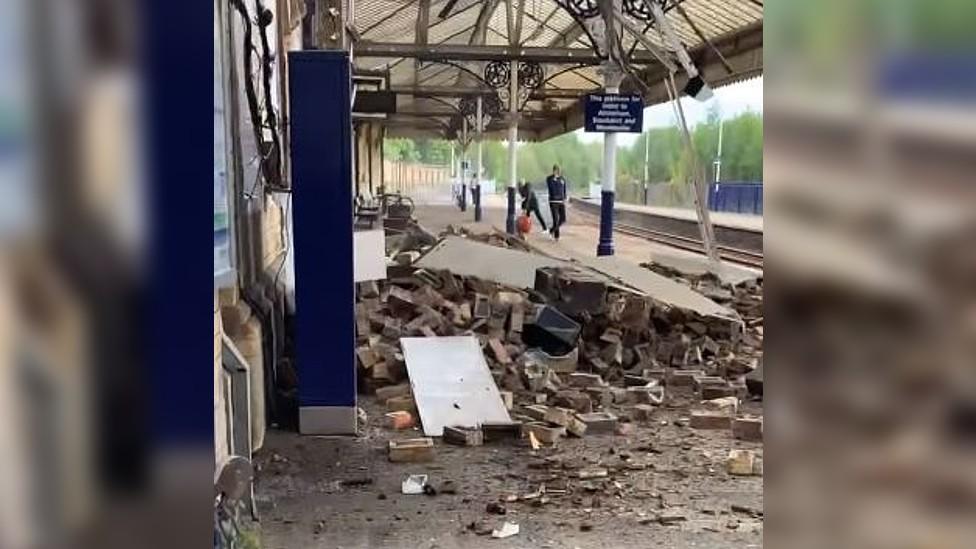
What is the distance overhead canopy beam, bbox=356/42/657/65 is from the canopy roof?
2cm

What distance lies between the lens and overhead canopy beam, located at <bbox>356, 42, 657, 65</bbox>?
1723 cm

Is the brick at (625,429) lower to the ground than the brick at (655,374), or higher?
lower

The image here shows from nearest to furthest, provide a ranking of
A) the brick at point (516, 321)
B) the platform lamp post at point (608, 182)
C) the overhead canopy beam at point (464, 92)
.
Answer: the brick at point (516, 321) → the platform lamp post at point (608, 182) → the overhead canopy beam at point (464, 92)

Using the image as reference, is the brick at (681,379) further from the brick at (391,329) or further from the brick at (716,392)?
the brick at (391,329)

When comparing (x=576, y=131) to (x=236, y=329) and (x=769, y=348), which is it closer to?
(x=236, y=329)

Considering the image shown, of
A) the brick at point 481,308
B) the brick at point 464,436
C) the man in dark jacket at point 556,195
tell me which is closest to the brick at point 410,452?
the brick at point 464,436

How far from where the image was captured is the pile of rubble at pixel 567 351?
5816 millimetres

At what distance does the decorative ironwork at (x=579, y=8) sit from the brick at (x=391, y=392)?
845 centimetres

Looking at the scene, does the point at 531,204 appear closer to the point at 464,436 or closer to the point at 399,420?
the point at 399,420

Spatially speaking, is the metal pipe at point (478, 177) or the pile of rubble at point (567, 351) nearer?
the pile of rubble at point (567, 351)

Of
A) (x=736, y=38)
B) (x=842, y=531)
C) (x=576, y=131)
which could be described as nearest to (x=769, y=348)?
(x=842, y=531)

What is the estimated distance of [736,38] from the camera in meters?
16.6

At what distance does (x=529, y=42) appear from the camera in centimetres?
2170

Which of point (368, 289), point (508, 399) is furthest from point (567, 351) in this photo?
point (368, 289)
